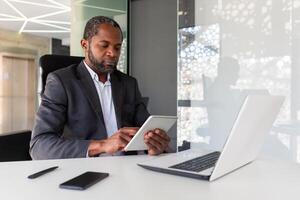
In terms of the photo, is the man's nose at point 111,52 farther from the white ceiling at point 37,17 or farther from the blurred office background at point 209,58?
the white ceiling at point 37,17

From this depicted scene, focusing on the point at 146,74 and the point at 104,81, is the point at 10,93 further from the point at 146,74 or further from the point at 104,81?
the point at 104,81

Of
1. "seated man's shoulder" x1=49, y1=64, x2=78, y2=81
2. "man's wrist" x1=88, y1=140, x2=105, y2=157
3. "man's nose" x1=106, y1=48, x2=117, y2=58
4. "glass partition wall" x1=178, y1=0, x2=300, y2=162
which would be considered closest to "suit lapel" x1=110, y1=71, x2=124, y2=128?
"man's nose" x1=106, y1=48, x2=117, y2=58

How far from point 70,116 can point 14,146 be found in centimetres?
65

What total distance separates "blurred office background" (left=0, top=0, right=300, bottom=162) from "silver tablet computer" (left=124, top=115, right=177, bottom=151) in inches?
34.4

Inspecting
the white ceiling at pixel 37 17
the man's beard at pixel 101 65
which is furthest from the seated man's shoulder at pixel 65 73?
the white ceiling at pixel 37 17

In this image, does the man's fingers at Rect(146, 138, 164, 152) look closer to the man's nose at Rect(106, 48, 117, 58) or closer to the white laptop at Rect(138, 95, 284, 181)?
the white laptop at Rect(138, 95, 284, 181)

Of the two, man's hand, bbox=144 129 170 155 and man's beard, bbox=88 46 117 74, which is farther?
man's beard, bbox=88 46 117 74

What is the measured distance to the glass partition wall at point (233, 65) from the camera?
7.62 feet

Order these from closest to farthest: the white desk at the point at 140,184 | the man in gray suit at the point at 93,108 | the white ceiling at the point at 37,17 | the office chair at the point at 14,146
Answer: the white desk at the point at 140,184 → the man in gray suit at the point at 93,108 → the office chair at the point at 14,146 → the white ceiling at the point at 37,17

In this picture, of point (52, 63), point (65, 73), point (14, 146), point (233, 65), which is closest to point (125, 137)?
point (65, 73)

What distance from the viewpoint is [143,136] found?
3.40ft

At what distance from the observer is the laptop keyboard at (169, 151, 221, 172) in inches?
32.8

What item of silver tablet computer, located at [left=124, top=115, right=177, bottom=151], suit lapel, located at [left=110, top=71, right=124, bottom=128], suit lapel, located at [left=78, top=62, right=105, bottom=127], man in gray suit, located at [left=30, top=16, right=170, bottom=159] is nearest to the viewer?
silver tablet computer, located at [left=124, top=115, right=177, bottom=151]

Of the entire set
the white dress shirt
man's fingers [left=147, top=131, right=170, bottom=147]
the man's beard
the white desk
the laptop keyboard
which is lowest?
the white desk
